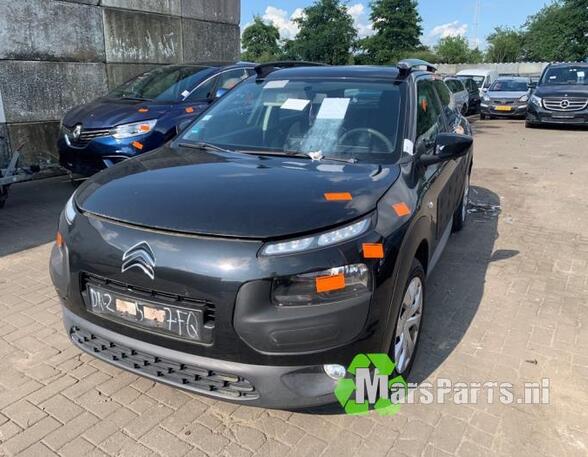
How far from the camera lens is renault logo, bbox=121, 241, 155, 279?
2.17 meters

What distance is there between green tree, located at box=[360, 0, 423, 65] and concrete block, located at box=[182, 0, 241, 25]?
166ft

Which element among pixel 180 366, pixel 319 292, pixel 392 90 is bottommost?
pixel 180 366

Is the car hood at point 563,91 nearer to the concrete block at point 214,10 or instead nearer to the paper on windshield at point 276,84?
the concrete block at point 214,10

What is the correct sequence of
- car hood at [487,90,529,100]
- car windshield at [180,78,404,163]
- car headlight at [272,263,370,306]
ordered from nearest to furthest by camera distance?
1. car headlight at [272,263,370,306]
2. car windshield at [180,78,404,163]
3. car hood at [487,90,529,100]

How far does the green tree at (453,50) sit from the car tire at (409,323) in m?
68.7

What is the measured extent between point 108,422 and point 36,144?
664 cm

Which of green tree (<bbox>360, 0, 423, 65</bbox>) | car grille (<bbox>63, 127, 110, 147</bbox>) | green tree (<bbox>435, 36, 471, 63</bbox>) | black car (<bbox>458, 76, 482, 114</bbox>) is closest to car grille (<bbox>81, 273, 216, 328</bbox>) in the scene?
car grille (<bbox>63, 127, 110, 147</bbox>)

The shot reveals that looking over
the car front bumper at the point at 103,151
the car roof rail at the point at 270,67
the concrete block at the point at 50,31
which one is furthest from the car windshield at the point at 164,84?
the car roof rail at the point at 270,67

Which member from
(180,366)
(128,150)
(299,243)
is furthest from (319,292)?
(128,150)

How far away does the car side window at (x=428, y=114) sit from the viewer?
344 centimetres

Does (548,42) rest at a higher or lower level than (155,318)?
higher

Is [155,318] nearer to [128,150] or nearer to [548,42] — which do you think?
[128,150]

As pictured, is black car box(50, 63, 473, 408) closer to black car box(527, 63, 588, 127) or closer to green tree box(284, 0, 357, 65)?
black car box(527, 63, 588, 127)

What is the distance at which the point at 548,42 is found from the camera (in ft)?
150
